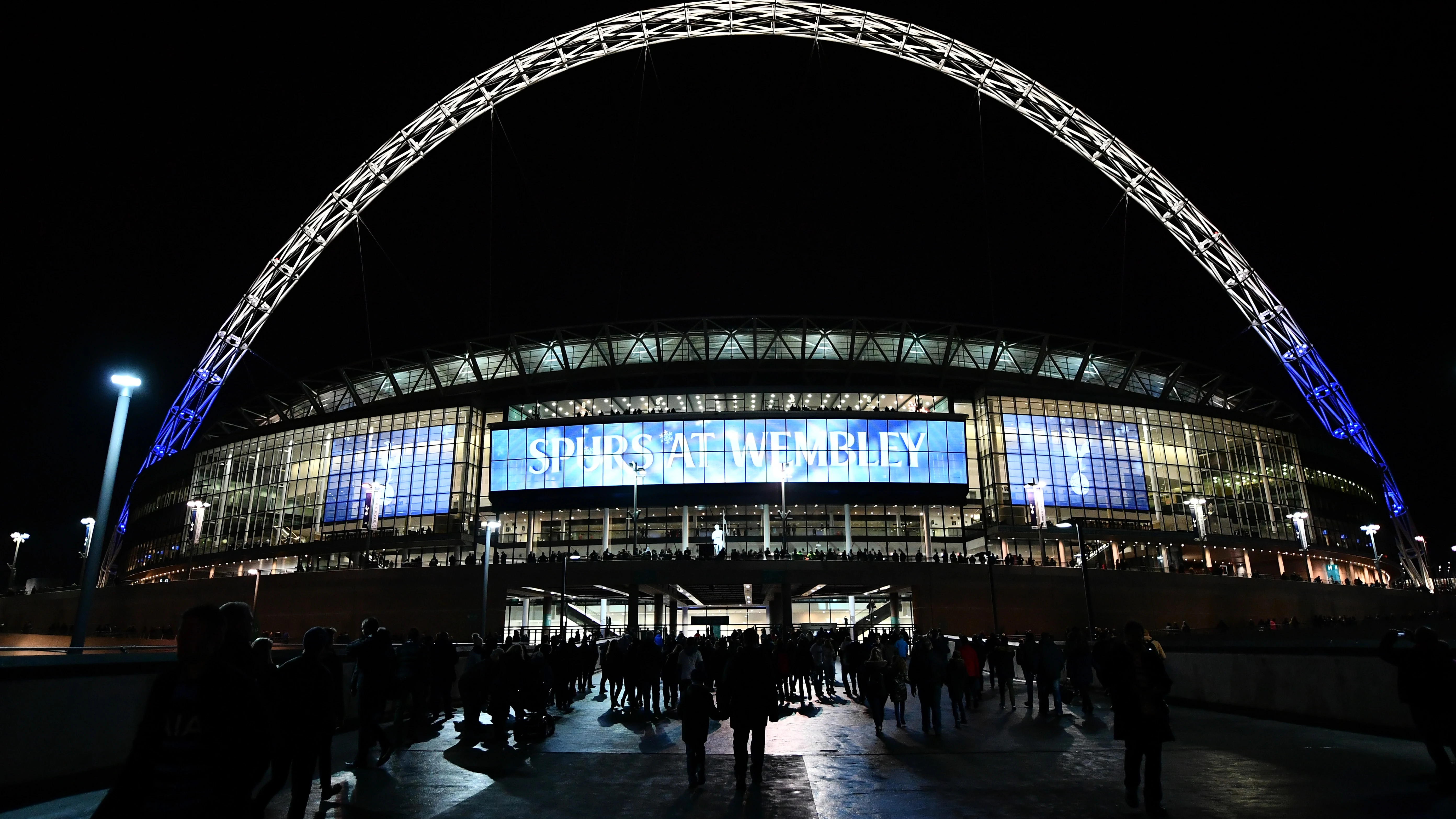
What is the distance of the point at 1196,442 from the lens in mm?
72562

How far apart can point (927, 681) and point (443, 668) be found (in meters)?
9.75

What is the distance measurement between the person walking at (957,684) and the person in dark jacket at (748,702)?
22.6 ft

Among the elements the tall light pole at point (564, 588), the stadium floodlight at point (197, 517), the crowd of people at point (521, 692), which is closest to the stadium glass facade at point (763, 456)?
the stadium floodlight at point (197, 517)

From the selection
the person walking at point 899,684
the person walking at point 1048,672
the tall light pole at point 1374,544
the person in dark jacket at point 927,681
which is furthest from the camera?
the tall light pole at point 1374,544

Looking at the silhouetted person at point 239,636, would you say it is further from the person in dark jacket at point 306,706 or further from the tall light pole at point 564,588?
the tall light pole at point 564,588

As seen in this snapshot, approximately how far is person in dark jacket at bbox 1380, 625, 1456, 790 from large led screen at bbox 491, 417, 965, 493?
54.9 m

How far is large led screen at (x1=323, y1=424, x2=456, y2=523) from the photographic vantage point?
6981 centimetres

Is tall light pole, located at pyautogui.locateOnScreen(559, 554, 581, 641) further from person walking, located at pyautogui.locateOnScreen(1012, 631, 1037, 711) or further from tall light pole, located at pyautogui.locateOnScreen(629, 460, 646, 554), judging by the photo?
person walking, located at pyautogui.locateOnScreen(1012, 631, 1037, 711)

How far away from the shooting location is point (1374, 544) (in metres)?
81.2

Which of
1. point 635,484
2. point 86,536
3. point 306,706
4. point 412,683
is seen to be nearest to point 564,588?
point 635,484

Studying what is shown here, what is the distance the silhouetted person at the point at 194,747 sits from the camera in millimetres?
3633

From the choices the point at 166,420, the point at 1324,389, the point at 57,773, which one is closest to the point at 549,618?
the point at 166,420

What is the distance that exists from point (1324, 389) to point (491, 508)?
71890mm

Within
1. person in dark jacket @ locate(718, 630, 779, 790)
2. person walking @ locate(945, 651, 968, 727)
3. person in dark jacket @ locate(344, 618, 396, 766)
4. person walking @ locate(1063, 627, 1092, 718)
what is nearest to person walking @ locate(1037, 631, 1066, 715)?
person walking @ locate(1063, 627, 1092, 718)
